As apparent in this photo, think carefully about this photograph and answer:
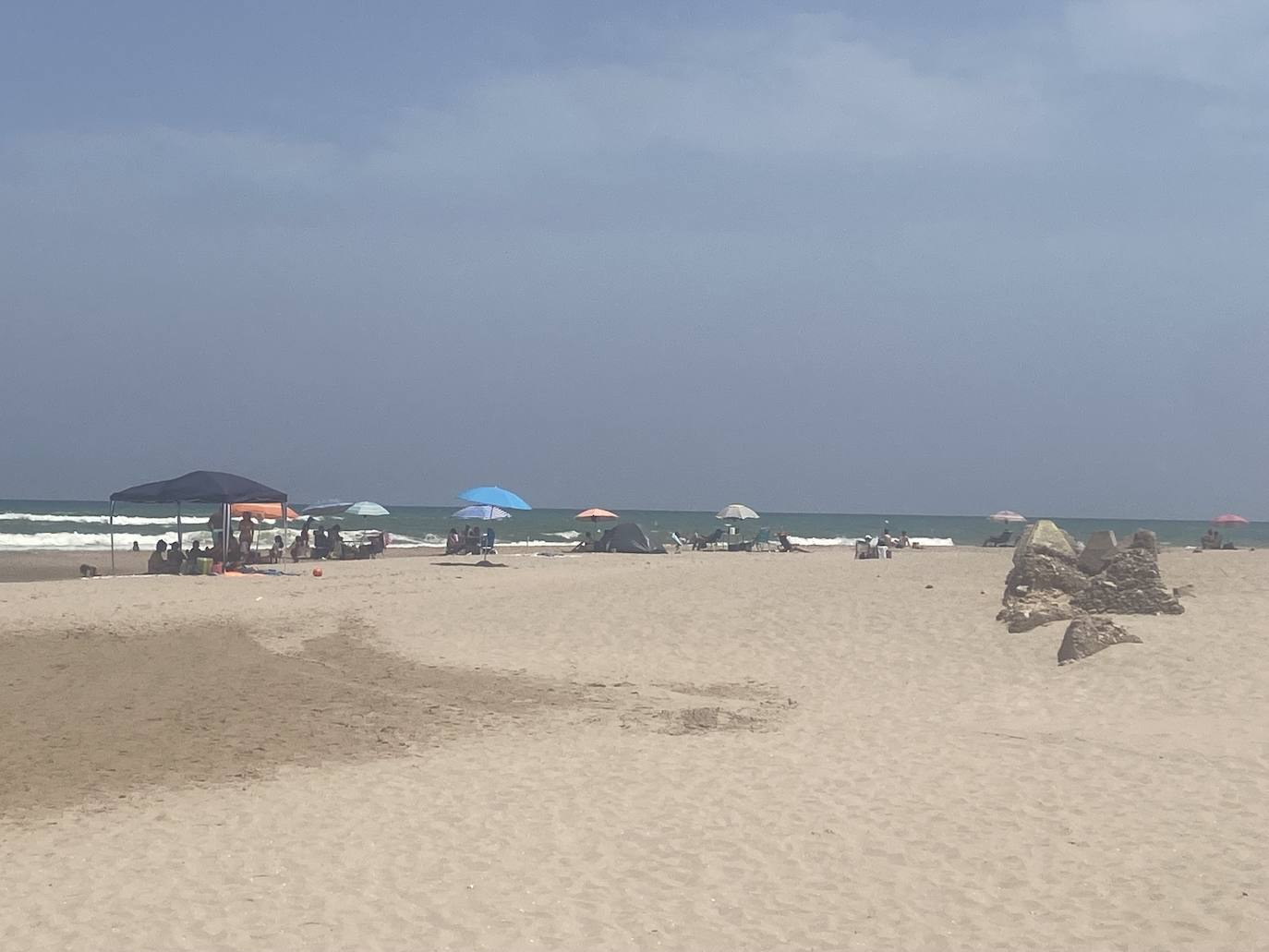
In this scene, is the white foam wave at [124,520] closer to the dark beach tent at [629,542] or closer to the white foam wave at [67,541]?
the white foam wave at [67,541]

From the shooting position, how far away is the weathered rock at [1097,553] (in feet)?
54.8

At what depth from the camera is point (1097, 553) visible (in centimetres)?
1683

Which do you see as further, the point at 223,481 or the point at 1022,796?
the point at 223,481

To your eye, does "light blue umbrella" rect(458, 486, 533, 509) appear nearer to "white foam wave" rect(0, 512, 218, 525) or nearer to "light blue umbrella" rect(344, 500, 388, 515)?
"light blue umbrella" rect(344, 500, 388, 515)

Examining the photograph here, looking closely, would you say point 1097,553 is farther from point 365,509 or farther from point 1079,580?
point 365,509

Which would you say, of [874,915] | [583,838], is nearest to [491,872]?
[583,838]

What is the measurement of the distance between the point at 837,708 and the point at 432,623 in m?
7.23

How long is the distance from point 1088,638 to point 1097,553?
3302mm

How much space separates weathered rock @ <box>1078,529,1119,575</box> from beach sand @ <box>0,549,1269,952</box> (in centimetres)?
127

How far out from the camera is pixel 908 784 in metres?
8.68

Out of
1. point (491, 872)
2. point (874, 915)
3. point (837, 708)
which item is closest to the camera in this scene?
point (874, 915)

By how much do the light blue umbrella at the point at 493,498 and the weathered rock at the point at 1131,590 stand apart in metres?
16.1

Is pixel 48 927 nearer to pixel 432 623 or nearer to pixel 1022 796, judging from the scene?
pixel 1022 796

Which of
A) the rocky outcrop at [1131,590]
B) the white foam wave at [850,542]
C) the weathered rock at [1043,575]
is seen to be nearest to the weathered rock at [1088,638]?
the rocky outcrop at [1131,590]
